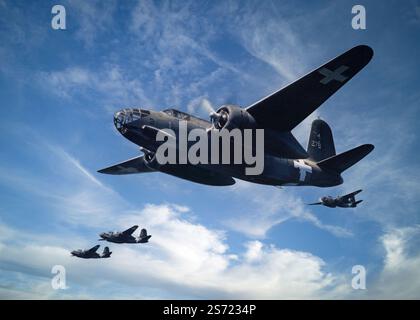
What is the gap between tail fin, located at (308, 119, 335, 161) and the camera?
1024 inches

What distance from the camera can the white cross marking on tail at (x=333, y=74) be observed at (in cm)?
1580

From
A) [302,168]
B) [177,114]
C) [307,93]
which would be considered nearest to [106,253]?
[177,114]

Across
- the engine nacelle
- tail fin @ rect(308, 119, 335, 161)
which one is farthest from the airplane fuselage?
tail fin @ rect(308, 119, 335, 161)

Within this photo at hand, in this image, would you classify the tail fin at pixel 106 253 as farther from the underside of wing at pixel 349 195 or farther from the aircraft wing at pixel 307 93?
the aircraft wing at pixel 307 93

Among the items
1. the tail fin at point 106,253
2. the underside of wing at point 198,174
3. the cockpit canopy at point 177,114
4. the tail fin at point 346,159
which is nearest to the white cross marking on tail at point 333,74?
the tail fin at point 346,159

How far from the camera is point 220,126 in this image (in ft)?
56.5

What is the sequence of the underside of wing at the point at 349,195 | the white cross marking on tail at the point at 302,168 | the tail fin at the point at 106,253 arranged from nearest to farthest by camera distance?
the white cross marking on tail at the point at 302,168 < the underside of wing at the point at 349,195 < the tail fin at the point at 106,253

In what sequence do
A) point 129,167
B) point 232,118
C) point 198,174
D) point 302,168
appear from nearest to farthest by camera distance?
point 232,118 → point 198,174 → point 302,168 → point 129,167

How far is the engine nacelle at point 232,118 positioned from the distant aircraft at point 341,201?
49.4ft

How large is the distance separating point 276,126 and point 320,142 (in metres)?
9.80

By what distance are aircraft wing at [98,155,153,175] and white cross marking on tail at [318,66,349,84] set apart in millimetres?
14750

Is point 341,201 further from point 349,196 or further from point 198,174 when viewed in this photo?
point 198,174

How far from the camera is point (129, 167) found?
25703 millimetres
